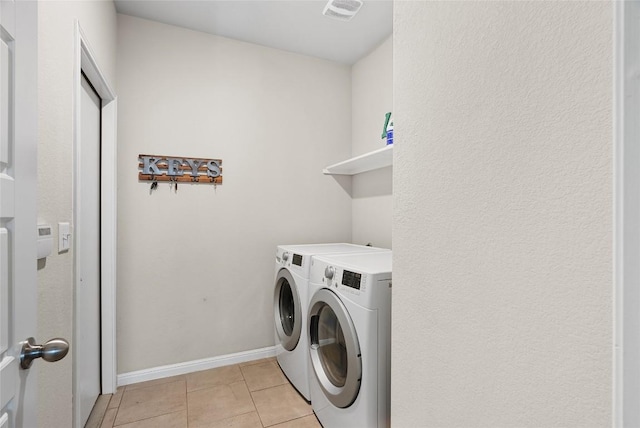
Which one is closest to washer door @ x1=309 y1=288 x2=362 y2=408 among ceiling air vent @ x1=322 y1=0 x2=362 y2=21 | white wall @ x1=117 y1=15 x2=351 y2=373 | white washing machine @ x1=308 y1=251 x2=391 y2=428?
white washing machine @ x1=308 y1=251 x2=391 y2=428

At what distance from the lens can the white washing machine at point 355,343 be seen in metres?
1.31

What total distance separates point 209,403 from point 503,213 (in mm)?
2040

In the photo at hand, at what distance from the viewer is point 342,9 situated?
204 centimetres

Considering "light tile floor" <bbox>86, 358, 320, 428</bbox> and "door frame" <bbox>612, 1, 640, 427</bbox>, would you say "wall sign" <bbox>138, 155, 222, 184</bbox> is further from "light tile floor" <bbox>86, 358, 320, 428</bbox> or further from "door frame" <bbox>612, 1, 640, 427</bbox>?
"door frame" <bbox>612, 1, 640, 427</bbox>

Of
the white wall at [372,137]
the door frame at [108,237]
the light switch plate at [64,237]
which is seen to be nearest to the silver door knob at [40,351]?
the light switch plate at [64,237]

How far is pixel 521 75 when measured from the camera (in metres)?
0.69

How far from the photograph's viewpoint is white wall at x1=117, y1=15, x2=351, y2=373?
7.16 feet

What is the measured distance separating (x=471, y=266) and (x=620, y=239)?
0.32 meters

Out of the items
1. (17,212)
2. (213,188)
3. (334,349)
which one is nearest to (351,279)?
(334,349)

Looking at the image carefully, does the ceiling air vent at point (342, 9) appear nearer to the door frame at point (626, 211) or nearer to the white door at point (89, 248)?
the white door at point (89, 248)

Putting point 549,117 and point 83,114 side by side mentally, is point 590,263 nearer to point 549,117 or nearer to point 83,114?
point 549,117

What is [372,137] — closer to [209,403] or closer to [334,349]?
[334,349]

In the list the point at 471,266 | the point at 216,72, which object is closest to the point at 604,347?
the point at 471,266

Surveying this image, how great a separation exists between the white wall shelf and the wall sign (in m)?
0.95
